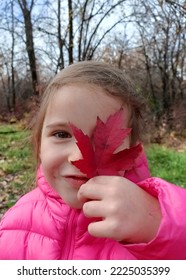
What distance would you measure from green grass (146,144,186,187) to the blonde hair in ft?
10.1

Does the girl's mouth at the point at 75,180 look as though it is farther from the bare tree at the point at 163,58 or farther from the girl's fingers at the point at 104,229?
the bare tree at the point at 163,58

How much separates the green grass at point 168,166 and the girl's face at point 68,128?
3.29m

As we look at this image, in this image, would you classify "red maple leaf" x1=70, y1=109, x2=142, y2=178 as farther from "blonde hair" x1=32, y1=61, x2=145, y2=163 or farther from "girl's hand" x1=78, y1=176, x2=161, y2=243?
"blonde hair" x1=32, y1=61, x2=145, y2=163

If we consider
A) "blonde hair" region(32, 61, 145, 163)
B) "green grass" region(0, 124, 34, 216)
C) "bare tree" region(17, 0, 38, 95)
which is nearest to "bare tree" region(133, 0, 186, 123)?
"bare tree" region(17, 0, 38, 95)

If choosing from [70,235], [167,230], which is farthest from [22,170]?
[167,230]

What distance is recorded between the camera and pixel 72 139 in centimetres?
87

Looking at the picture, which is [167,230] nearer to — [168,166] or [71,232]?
[71,232]

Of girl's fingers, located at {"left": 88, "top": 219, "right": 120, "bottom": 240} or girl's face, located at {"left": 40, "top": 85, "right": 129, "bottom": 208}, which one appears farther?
girl's face, located at {"left": 40, "top": 85, "right": 129, "bottom": 208}

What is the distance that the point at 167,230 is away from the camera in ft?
2.41

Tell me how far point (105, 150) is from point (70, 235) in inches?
16.2

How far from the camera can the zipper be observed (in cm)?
97

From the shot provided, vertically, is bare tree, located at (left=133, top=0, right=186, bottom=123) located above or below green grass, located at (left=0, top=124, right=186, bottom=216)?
above
